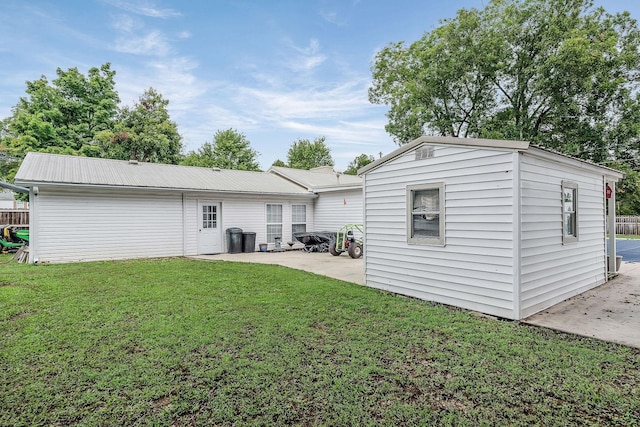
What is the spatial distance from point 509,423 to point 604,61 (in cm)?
1923

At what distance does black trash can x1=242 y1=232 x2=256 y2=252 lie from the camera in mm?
12180

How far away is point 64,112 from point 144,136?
4.52m

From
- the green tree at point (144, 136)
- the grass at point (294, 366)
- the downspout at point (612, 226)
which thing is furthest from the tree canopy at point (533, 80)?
the green tree at point (144, 136)

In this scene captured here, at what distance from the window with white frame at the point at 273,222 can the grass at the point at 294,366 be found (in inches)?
313

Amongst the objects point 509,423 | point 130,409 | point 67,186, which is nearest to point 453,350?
point 509,423

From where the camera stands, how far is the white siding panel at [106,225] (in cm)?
917

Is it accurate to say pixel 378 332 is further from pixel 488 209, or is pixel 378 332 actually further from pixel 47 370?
pixel 47 370

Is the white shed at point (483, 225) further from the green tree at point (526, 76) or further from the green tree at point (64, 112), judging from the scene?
the green tree at point (64, 112)

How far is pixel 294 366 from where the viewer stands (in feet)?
10.1

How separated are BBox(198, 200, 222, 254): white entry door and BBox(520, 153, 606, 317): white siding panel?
9.90 m

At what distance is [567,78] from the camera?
51.2 feet

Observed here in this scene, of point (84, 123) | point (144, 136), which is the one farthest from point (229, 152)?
point (84, 123)

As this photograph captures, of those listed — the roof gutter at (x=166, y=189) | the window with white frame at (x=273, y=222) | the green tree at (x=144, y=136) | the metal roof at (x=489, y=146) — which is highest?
the green tree at (x=144, y=136)

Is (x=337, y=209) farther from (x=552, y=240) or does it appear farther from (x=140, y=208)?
(x=552, y=240)
